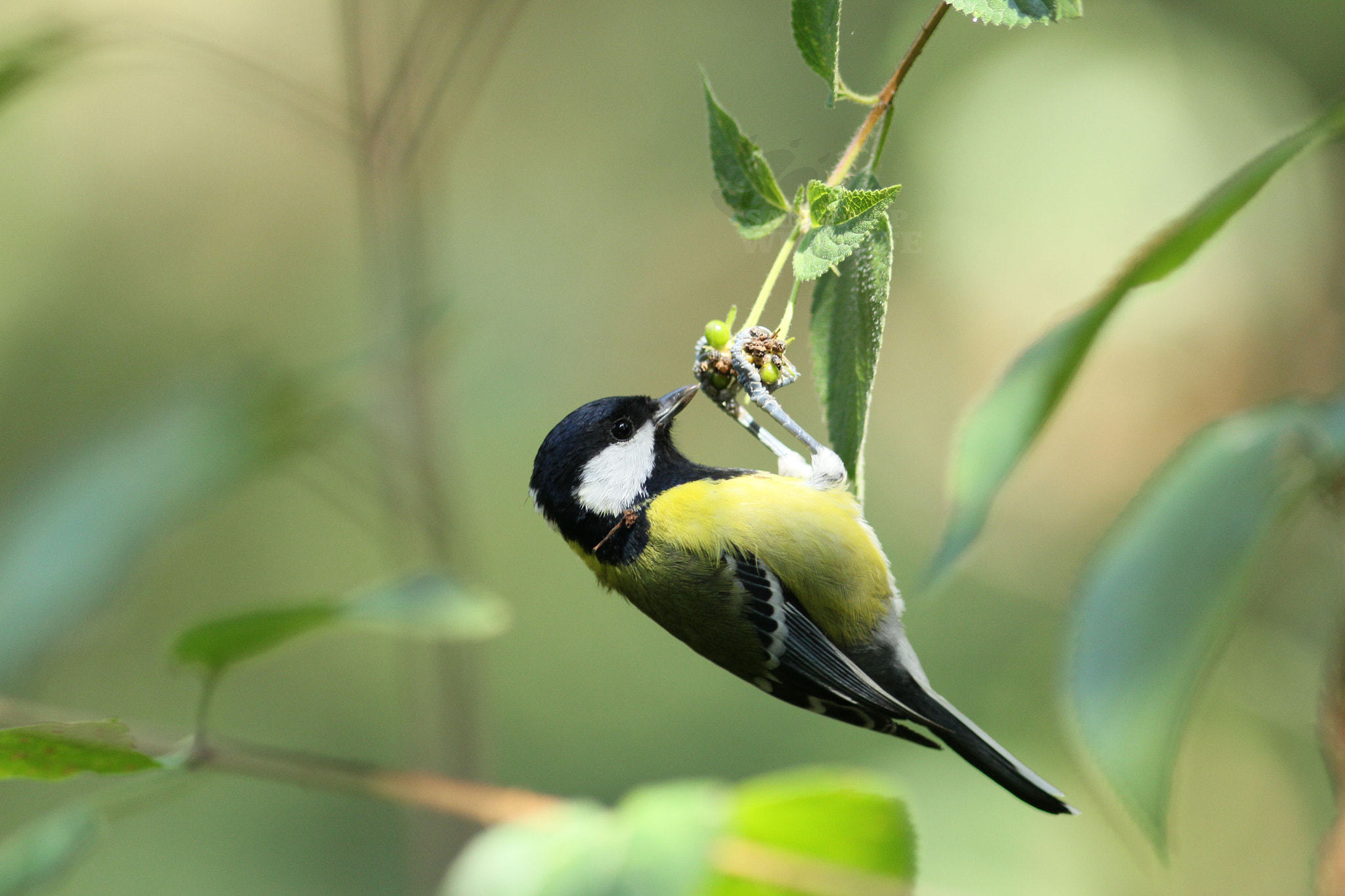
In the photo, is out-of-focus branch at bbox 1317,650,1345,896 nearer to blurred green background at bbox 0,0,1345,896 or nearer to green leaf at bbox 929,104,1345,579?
green leaf at bbox 929,104,1345,579

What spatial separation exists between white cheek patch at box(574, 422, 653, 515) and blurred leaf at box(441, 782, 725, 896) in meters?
0.63

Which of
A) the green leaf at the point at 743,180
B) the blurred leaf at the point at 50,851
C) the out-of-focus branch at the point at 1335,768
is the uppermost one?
the green leaf at the point at 743,180

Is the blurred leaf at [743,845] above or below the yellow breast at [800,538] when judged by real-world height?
below

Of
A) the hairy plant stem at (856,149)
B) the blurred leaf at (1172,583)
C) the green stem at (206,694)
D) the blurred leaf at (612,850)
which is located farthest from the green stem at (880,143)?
the green stem at (206,694)

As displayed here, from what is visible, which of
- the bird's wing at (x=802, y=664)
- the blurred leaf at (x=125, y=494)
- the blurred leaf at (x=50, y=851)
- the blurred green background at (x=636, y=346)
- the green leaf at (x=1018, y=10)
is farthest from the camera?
the blurred green background at (x=636, y=346)

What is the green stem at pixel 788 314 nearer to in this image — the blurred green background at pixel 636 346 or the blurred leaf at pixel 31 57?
the blurred green background at pixel 636 346

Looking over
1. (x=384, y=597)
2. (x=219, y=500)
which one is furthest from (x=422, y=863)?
(x=384, y=597)

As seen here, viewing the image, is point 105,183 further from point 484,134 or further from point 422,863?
point 422,863

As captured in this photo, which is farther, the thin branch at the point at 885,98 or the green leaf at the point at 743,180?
the green leaf at the point at 743,180

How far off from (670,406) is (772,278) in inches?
41.9

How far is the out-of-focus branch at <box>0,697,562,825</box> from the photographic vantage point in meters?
1.51

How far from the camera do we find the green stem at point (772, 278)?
97cm

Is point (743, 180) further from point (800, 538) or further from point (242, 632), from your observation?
point (242, 632)

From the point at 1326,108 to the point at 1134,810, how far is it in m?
0.65
